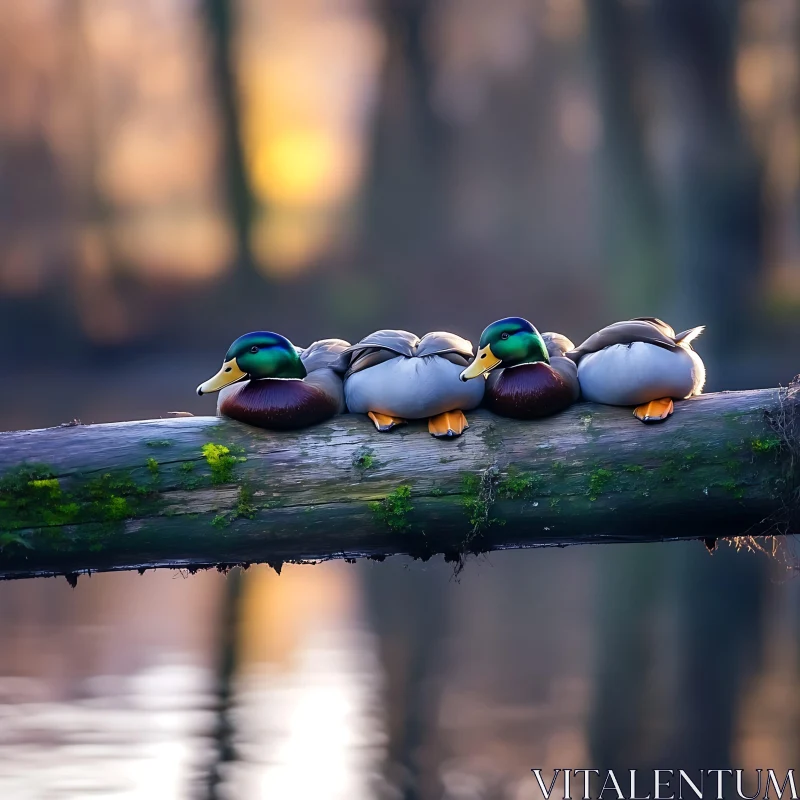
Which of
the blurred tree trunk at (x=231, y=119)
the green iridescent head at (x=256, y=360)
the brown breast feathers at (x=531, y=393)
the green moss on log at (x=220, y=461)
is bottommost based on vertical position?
the green moss on log at (x=220, y=461)

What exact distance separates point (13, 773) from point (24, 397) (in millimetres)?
13124

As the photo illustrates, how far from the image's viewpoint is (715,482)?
3.36 metres

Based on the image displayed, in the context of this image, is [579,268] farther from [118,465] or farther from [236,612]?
[118,465]

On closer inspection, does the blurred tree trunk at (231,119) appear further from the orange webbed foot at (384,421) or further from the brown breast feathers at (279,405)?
the orange webbed foot at (384,421)

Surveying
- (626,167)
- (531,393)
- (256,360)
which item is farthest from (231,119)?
(531,393)

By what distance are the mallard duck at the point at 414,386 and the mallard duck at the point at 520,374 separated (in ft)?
0.26

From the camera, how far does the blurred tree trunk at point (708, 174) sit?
11.9m

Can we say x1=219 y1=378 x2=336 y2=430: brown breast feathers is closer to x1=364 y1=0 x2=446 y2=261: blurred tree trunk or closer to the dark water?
the dark water

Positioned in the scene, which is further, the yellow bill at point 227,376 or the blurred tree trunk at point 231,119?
the blurred tree trunk at point 231,119

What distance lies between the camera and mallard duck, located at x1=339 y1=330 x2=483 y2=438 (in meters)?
3.39

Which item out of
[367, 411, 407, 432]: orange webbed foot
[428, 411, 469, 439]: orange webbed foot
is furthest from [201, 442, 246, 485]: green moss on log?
[428, 411, 469, 439]: orange webbed foot

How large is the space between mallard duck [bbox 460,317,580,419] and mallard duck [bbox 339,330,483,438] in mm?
78

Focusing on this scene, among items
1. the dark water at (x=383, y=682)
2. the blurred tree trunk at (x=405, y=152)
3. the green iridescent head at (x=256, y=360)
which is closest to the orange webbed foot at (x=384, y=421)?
the green iridescent head at (x=256, y=360)

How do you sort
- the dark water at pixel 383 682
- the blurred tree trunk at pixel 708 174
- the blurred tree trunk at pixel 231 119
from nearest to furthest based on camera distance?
the dark water at pixel 383 682 → the blurred tree trunk at pixel 708 174 → the blurred tree trunk at pixel 231 119
